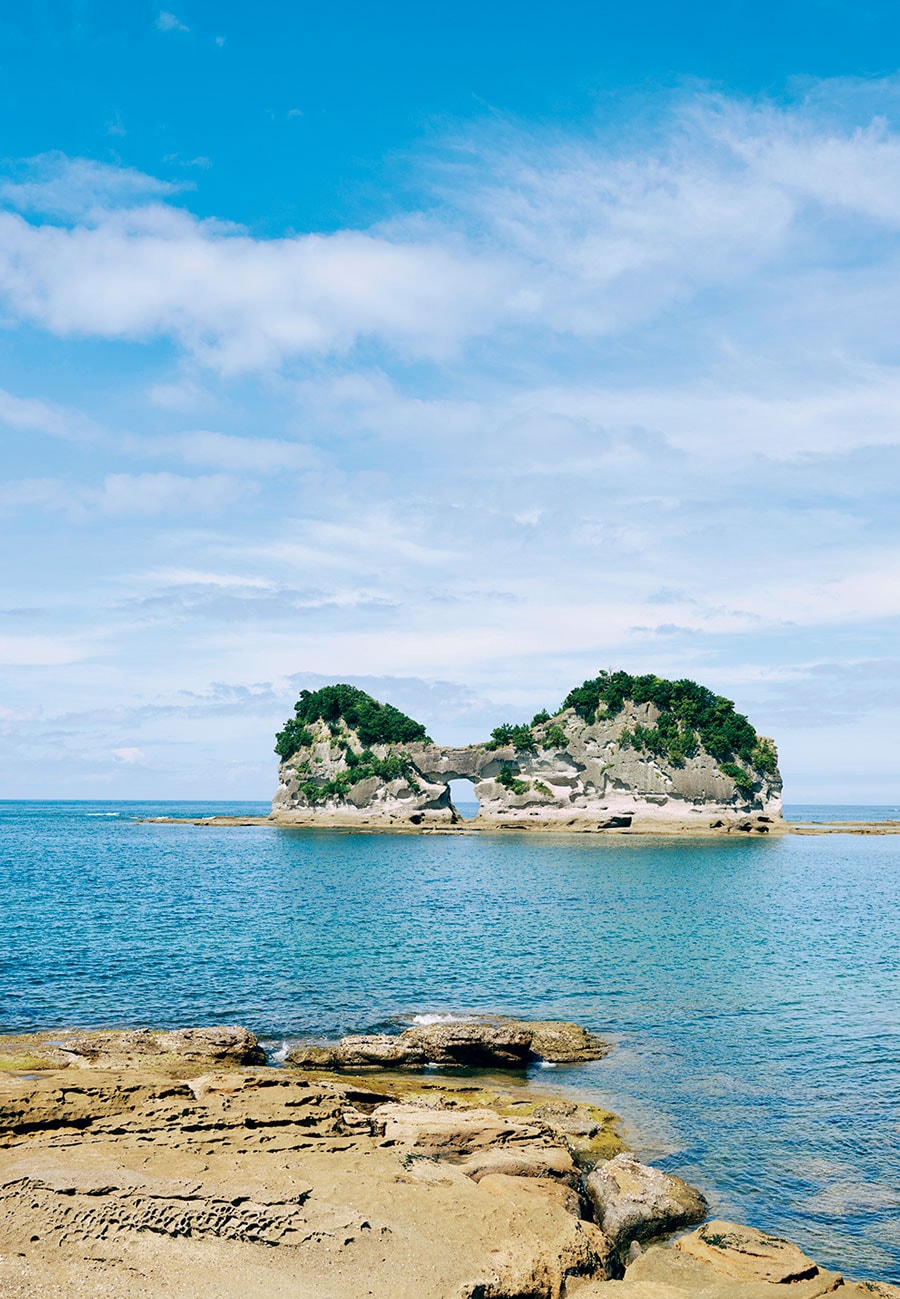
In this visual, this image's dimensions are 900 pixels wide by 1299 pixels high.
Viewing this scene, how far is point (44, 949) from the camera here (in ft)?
129

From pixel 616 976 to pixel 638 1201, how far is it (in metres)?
20.3

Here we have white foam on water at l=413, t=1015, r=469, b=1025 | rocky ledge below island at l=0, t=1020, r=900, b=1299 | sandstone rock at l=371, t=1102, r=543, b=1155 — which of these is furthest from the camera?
white foam on water at l=413, t=1015, r=469, b=1025

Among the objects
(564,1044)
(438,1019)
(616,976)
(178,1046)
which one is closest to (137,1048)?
(178,1046)

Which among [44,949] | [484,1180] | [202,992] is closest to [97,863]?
[44,949]

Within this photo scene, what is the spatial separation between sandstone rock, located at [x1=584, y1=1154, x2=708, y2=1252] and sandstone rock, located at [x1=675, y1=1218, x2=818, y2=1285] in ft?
4.19

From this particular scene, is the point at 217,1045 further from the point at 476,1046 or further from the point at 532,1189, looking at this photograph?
the point at 532,1189

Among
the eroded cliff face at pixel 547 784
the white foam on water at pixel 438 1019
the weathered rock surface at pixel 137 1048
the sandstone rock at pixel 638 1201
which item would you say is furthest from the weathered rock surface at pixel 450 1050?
the eroded cliff face at pixel 547 784

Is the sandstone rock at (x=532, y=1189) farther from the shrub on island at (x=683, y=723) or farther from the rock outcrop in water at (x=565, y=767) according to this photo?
the shrub on island at (x=683, y=723)

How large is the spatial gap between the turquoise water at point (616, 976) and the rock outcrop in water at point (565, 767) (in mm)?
42705

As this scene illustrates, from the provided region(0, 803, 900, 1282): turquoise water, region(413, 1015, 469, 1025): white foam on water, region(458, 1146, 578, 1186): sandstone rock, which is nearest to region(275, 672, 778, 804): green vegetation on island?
region(0, 803, 900, 1282): turquoise water

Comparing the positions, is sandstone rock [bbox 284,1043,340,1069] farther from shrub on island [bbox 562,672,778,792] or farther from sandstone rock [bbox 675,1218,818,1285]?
shrub on island [bbox 562,672,778,792]

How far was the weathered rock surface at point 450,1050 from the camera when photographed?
24125 mm

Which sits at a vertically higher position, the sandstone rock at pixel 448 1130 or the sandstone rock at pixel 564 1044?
the sandstone rock at pixel 448 1130

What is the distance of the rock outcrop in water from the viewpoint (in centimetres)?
12106
